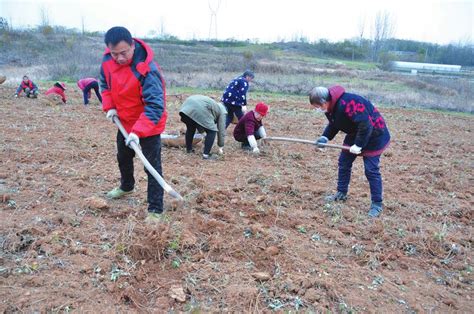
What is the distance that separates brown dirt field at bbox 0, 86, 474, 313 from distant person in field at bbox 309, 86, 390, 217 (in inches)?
18.1

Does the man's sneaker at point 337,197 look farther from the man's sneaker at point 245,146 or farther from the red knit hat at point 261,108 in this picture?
the man's sneaker at point 245,146

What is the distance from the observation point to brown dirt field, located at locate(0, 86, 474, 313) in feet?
8.79

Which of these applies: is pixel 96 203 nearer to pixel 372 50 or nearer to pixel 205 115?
pixel 205 115

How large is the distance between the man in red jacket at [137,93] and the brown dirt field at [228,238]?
58cm

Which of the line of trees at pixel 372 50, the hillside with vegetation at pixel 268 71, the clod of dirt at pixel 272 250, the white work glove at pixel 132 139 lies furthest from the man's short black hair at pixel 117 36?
the line of trees at pixel 372 50

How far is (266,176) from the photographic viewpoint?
531cm

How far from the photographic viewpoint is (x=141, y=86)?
10.5 ft

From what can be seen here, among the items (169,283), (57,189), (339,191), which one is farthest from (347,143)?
(57,189)

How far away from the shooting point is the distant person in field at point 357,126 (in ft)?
12.9

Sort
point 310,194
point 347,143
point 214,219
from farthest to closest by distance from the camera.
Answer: point 310,194
point 347,143
point 214,219

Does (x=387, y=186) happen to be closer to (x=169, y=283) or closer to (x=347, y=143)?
(x=347, y=143)

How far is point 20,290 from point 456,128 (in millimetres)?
10867

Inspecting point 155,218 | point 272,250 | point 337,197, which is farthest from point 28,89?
point 272,250

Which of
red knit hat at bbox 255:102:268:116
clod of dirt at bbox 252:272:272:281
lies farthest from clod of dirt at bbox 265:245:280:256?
red knit hat at bbox 255:102:268:116
